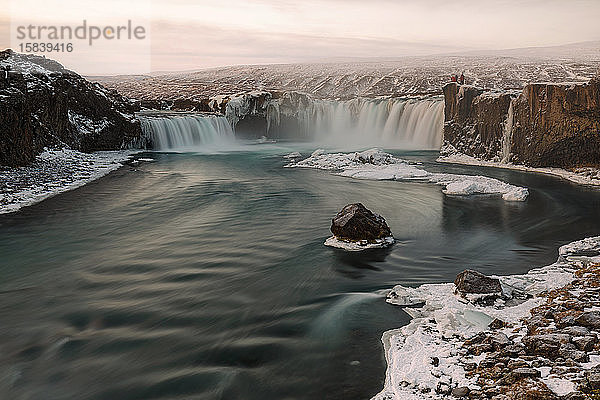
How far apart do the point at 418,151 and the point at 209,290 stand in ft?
82.0

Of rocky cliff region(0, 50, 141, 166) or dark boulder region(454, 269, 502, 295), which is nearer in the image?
dark boulder region(454, 269, 502, 295)

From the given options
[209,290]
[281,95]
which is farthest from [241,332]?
[281,95]

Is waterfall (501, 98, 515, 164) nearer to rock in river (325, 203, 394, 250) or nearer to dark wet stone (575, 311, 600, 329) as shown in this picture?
rock in river (325, 203, 394, 250)

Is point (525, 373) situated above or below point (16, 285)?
above

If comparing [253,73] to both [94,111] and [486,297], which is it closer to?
[94,111]

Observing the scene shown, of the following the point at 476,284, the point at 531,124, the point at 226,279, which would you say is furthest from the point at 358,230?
the point at 531,124

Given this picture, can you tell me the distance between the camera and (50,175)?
19.5m

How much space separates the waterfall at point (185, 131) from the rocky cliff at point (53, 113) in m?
1.33

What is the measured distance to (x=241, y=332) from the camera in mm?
6855

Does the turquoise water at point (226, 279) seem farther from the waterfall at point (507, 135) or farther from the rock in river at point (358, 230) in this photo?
the waterfall at point (507, 135)

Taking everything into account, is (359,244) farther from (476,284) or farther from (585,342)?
(585,342)

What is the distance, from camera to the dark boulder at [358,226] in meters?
10.9

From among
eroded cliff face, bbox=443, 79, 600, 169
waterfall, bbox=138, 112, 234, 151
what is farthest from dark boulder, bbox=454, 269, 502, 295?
waterfall, bbox=138, 112, 234, 151

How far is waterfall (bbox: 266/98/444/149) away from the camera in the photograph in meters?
33.2
